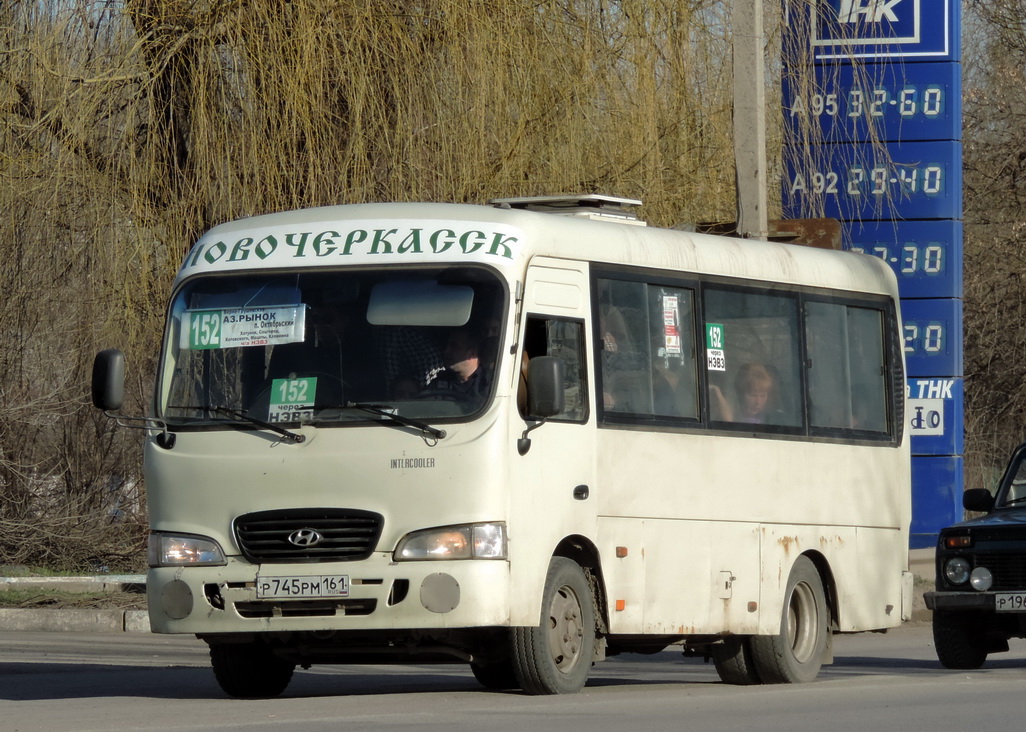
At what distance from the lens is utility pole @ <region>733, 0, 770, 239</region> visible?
17141mm

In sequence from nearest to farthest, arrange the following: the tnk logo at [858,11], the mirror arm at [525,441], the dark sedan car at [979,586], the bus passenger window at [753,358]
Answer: the mirror arm at [525,441] → the bus passenger window at [753,358] → the dark sedan car at [979,586] → the tnk logo at [858,11]

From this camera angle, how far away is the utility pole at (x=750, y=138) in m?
17.1

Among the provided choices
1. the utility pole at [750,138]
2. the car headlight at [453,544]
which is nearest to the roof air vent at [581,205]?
the car headlight at [453,544]

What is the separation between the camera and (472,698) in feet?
38.1

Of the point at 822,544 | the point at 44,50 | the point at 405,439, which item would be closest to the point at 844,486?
the point at 822,544

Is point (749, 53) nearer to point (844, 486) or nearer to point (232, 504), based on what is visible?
point (844, 486)

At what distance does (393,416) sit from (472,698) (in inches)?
70.0

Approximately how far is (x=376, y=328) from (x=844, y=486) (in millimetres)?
4164

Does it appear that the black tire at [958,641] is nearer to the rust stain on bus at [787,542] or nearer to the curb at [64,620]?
the rust stain on bus at [787,542]

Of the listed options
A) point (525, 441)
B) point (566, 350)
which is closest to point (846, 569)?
point (566, 350)

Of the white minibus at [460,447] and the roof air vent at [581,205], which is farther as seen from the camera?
the roof air vent at [581,205]

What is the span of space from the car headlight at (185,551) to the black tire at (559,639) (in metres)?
1.67

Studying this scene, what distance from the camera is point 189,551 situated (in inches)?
441

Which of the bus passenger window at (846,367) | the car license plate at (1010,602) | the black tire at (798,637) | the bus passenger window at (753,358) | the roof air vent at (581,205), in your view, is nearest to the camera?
the roof air vent at (581,205)
